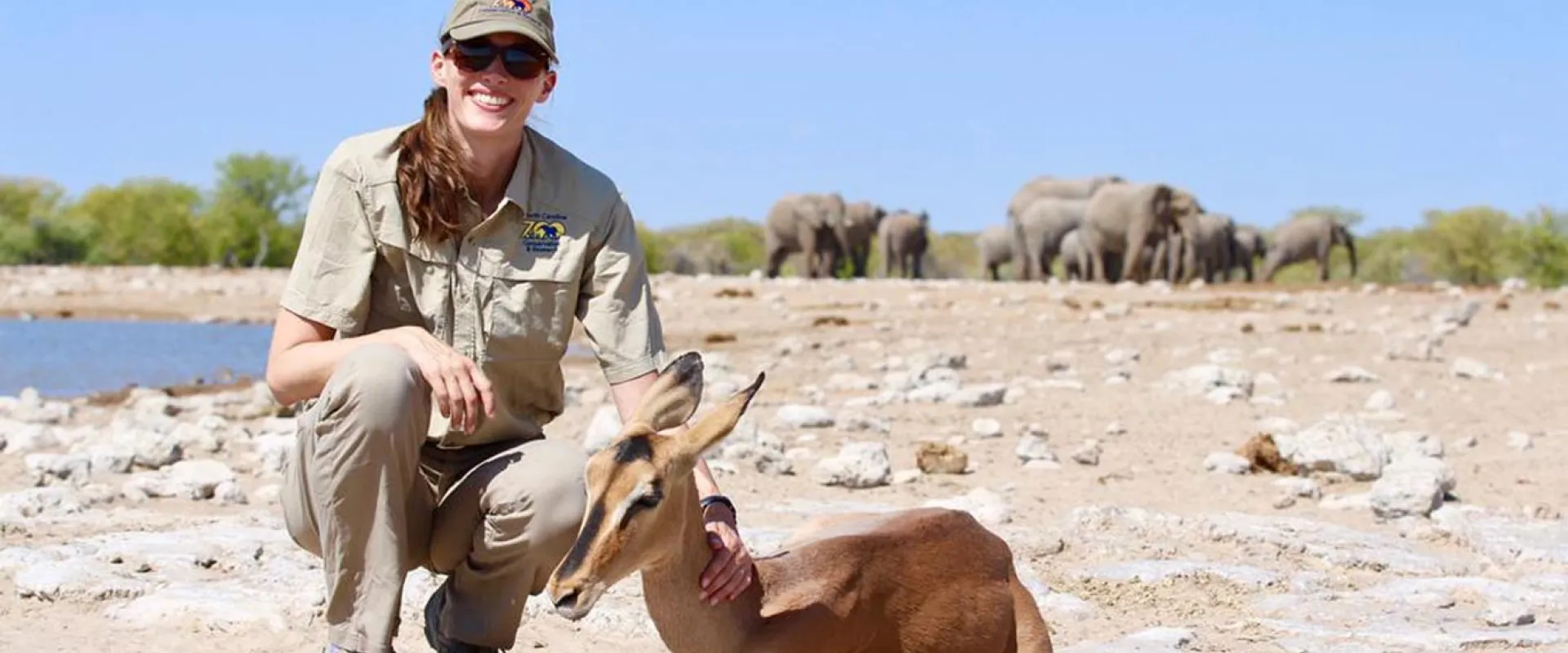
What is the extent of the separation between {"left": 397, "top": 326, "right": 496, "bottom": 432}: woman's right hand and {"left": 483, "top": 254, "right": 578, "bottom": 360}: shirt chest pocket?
1.11 feet

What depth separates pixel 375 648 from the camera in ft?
15.2

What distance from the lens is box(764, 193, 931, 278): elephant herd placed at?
167ft

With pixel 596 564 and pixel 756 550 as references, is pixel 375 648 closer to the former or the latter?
pixel 596 564

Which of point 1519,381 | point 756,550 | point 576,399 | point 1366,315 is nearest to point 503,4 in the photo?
point 756,550

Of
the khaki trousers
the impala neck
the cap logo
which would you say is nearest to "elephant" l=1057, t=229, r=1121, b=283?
the khaki trousers

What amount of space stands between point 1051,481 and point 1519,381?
5452 millimetres

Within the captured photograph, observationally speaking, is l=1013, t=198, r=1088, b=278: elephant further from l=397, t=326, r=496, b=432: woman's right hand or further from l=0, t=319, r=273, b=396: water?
l=397, t=326, r=496, b=432: woman's right hand

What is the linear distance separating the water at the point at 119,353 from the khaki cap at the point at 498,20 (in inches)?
482

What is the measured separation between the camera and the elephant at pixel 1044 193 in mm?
49969

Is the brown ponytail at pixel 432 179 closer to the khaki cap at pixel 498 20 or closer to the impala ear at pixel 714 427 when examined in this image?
the khaki cap at pixel 498 20

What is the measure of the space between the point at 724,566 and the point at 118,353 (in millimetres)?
18421

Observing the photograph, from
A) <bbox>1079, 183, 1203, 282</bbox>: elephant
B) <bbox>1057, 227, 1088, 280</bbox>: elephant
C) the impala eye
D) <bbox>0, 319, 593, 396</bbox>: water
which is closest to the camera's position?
the impala eye

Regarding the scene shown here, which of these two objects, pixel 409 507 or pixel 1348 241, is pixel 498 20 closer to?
pixel 409 507

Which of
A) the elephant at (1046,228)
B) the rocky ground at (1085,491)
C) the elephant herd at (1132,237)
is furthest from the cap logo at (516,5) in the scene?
the elephant at (1046,228)
